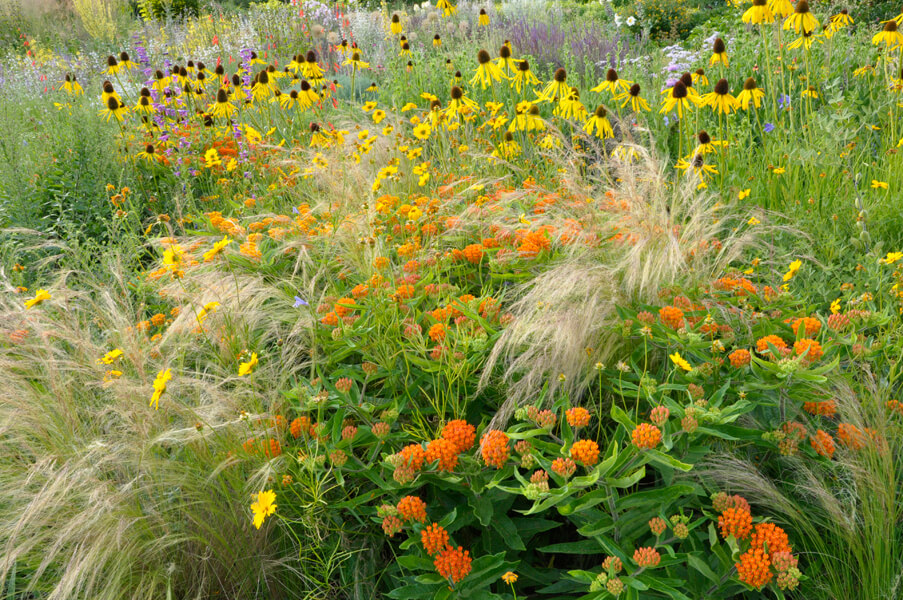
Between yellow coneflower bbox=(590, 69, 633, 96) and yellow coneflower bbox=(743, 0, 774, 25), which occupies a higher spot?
yellow coneflower bbox=(743, 0, 774, 25)

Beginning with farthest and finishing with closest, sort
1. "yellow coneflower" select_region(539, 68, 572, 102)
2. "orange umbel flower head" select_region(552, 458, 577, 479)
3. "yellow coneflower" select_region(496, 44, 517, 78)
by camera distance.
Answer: "yellow coneflower" select_region(496, 44, 517, 78) < "yellow coneflower" select_region(539, 68, 572, 102) < "orange umbel flower head" select_region(552, 458, 577, 479)

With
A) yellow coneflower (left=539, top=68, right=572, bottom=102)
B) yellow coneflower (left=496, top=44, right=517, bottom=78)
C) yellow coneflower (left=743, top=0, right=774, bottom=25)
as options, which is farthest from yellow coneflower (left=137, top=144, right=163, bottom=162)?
yellow coneflower (left=743, top=0, right=774, bottom=25)

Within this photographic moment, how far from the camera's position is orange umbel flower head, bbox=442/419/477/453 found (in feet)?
4.66

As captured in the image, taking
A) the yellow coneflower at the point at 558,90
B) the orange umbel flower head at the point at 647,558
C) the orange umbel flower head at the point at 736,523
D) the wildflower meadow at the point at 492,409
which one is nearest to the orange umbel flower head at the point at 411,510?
the wildflower meadow at the point at 492,409

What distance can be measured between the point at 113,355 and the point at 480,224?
1.26 metres

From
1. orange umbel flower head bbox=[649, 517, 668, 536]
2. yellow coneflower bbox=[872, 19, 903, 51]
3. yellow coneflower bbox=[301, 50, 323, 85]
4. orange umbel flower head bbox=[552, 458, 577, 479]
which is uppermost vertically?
yellow coneflower bbox=[872, 19, 903, 51]

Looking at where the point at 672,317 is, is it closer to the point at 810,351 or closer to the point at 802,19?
the point at 810,351

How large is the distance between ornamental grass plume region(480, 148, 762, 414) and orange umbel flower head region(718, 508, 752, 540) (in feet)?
1.44

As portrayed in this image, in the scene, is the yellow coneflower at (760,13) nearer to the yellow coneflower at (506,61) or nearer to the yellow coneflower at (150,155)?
the yellow coneflower at (506,61)

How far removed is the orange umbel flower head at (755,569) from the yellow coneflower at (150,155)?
3833 mm

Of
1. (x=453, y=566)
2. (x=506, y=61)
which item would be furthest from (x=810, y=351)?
(x=506, y=61)

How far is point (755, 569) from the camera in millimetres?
1182

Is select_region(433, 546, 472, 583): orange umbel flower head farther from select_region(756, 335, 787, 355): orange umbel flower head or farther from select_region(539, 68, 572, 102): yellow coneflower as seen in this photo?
select_region(539, 68, 572, 102): yellow coneflower

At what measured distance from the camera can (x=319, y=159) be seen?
3.29 m
